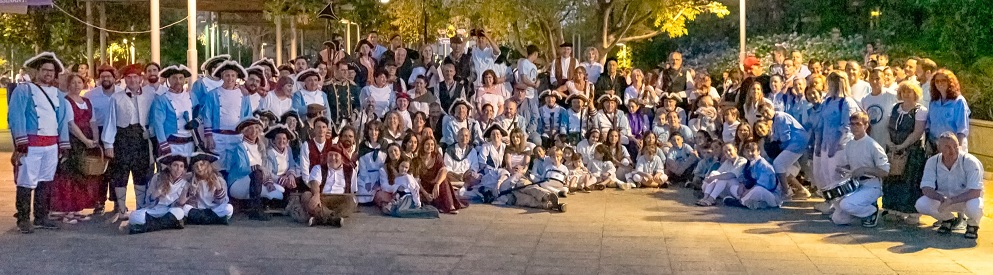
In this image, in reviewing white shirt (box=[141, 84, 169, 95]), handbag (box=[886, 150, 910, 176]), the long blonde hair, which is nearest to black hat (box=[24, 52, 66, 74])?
white shirt (box=[141, 84, 169, 95])

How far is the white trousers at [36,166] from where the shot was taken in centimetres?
1019

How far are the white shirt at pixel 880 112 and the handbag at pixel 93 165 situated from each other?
8.08m

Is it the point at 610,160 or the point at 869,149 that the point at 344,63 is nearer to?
the point at 610,160

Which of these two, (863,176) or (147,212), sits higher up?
(863,176)

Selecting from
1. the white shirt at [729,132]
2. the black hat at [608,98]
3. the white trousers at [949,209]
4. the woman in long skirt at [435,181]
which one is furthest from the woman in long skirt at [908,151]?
the black hat at [608,98]

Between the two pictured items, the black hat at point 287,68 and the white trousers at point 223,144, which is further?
the black hat at point 287,68

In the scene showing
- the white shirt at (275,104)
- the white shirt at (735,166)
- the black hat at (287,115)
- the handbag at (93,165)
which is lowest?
the white shirt at (735,166)

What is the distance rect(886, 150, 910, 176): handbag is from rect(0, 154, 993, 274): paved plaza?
535 mm

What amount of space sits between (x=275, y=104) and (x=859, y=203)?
638cm

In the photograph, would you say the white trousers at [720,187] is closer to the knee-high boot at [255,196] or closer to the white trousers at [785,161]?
the white trousers at [785,161]

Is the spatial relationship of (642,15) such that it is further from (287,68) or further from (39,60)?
(39,60)

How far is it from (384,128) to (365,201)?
107cm

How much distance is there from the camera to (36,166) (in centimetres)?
1021

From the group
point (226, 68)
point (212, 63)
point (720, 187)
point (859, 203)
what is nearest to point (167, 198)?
point (226, 68)
